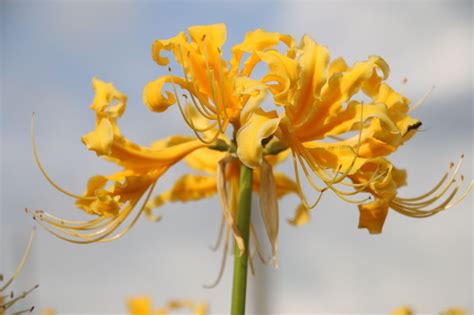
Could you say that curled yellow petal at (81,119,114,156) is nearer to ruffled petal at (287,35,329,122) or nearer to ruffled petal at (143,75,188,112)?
ruffled petal at (143,75,188,112)

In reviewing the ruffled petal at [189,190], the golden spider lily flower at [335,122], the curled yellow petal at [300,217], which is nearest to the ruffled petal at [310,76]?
the golden spider lily flower at [335,122]

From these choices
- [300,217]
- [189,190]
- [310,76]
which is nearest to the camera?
[310,76]

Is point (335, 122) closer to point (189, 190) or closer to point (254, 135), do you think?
point (254, 135)

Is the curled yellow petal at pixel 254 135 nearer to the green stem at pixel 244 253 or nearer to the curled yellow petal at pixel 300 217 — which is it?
the green stem at pixel 244 253

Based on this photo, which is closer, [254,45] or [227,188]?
[254,45]

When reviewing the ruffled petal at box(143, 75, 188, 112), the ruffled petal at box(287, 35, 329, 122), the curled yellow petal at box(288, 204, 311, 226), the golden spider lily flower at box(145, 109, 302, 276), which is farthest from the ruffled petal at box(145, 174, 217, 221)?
the ruffled petal at box(287, 35, 329, 122)

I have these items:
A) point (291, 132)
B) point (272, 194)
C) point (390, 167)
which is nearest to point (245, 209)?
point (272, 194)

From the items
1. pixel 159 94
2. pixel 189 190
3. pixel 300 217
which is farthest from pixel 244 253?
pixel 300 217
